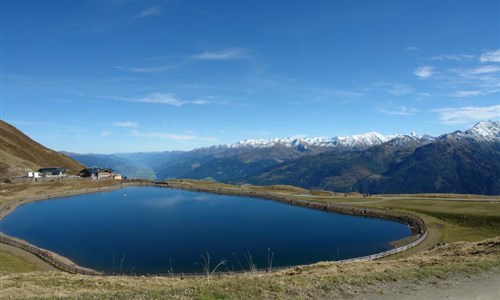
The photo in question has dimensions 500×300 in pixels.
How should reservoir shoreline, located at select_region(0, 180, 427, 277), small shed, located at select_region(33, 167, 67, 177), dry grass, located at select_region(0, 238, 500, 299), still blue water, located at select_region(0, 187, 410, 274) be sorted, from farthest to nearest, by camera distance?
small shed, located at select_region(33, 167, 67, 177) < still blue water, located at select_region(0, 187, 410, 274) < reservoir shoreline, located at select_region(0, 180, 427, 277) < dry grass, located at select_region(0, 238, 500, 299)

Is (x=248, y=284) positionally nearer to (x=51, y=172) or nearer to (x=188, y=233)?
(x=188, y=233)

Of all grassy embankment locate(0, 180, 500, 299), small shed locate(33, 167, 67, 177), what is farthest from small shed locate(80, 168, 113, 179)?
grassy embankment locate(0, 180, 500, 299)

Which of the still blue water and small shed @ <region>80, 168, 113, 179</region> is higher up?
small shed @ <region>80, 168, 113, 179</region>

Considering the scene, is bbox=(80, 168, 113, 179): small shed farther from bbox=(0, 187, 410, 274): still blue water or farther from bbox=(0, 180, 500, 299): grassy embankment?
bbox=(0, 180, 500, 299): grassy embankment

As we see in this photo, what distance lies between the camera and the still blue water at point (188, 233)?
59562mm

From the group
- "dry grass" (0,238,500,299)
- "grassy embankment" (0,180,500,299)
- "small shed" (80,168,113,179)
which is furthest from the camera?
"small shed" (80,168,113,179)

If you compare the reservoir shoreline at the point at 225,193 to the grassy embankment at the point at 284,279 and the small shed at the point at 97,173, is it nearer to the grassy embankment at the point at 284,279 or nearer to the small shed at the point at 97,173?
the grassy embankment at the point at 284,279

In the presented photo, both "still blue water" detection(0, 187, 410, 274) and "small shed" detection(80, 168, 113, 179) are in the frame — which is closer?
"still blue water" detection(0, 187, 410, 274)

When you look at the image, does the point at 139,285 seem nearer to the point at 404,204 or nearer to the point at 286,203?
the point at 404,204

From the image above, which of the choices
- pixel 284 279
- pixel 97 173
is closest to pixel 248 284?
pixel 284 279

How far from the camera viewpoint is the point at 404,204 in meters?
105

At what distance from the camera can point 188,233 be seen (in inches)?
3105

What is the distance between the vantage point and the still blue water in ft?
195

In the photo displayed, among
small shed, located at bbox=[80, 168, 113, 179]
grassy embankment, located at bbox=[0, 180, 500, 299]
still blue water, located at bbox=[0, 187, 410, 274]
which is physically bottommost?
still blue water, located at bbox=[0, 187, 410, 274]
